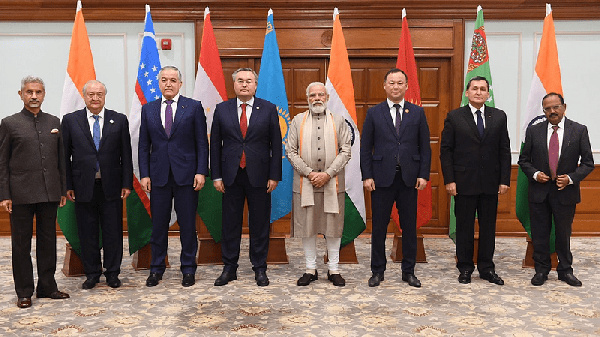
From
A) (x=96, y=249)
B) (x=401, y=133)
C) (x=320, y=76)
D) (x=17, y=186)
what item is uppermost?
(x=320, y=76)

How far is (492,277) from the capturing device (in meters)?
3.90

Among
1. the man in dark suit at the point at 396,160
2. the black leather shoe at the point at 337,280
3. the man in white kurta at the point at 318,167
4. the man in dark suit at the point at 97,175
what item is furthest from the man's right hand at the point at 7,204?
the man in dark suit at the point at 396,160

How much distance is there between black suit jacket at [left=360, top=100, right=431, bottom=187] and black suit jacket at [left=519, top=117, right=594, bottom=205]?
2.66 ft

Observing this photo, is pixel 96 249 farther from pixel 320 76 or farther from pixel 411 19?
pixel 411 19

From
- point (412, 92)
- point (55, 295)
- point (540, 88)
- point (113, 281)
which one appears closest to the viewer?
point (55, 295)

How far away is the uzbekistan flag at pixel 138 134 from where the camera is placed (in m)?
4.37

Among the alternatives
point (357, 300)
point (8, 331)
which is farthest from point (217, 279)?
point (8, 331)

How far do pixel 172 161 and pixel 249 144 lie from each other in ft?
1.82

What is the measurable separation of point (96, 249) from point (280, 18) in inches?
122

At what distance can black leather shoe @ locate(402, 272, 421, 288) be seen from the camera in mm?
3820

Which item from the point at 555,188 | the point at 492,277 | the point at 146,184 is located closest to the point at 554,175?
the point at 555,188

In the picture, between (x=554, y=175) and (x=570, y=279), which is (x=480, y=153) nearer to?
(x=554, y=175)

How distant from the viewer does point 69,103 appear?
4.31 metres

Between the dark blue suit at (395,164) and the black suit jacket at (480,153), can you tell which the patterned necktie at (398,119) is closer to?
the dark blue suit at (395,164)
